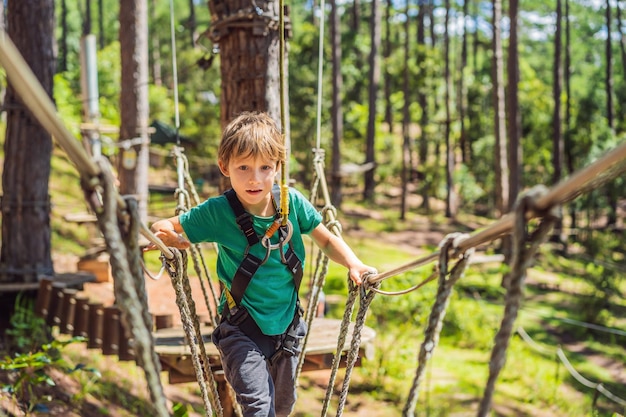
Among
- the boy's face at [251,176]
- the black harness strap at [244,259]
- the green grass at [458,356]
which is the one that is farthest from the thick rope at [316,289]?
the green grass at [458,356]

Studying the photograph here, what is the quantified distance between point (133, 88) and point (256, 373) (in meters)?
5.61

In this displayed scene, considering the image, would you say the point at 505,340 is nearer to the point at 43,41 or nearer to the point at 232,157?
the point at 232,157

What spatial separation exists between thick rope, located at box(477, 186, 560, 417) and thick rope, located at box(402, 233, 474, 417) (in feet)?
0.91

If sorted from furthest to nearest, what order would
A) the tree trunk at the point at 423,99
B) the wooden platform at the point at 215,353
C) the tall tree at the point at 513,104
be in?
the tree trunk at the point at 423,99
the tall tree at the point at 513,104
the wooden platform at the point at 215,353

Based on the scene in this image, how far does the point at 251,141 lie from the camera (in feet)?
6.68

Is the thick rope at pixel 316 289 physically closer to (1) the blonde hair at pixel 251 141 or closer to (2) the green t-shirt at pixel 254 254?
(2) the green t-shirt at pixel 254 254

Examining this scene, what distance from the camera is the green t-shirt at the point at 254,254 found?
213 centimetres

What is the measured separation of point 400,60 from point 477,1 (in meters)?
6.57

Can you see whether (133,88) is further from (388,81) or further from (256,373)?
(388,81)

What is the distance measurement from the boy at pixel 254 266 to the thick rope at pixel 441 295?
Result: 64cm

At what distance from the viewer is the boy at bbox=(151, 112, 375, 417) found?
2.06 metres

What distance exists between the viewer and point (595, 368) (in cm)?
856

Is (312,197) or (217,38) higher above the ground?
(217,38)

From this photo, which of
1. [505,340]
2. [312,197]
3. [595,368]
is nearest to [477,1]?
[595,368]
